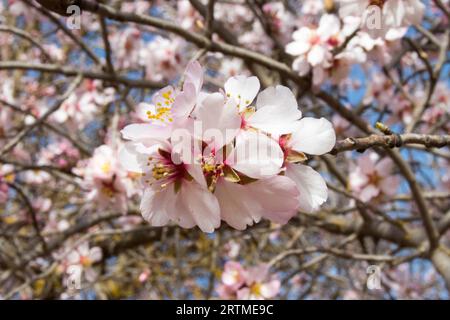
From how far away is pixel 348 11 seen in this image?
159 centimetres

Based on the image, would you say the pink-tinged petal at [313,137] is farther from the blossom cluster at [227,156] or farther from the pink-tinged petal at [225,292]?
the pink-tinged petal at [225,292]

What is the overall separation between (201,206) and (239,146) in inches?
5.1

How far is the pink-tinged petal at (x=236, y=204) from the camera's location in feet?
2.71

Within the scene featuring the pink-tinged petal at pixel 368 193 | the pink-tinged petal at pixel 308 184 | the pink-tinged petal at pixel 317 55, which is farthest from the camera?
the pink-tinged petal at pixel 368 193

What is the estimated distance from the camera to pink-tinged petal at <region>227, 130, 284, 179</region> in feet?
2.52

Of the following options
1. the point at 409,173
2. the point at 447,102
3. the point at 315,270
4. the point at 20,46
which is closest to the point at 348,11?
the point at 409,173

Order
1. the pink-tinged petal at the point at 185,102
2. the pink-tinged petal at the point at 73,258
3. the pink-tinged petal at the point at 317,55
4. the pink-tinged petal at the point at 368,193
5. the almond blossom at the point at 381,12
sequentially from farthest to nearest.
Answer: the pink-tinged petal at the point at 73,258 → the pink-tinged petal at the point at 368,193 → the pink-tinged petal at the point at 317,55 → the almond blossom at the point at 381,12 → the pink-tinged petal at the point at 185,102

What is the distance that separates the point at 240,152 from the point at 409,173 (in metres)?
1.19

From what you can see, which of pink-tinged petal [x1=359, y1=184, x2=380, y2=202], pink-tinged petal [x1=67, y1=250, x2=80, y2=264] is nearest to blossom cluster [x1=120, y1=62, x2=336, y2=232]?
pink-tinged petal [x1=359, y1=184, x2=380, y2=202]

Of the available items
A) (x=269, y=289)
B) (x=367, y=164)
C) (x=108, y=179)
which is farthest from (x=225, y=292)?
(x=367, y=164)

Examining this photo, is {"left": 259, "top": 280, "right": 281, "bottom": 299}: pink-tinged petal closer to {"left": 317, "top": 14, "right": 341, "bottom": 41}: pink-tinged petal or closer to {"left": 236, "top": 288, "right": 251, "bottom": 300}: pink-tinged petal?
{"left": 236, "top": 288, "right": 251, "bottom": 300}: pink-tinged petal

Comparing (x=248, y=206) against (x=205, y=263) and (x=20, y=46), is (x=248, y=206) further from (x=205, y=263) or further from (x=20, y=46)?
(x=20, y=46)

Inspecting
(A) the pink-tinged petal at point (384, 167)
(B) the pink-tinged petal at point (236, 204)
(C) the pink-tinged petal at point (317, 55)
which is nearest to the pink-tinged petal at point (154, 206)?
(B) the pink-tinged petal at point (236, 204)

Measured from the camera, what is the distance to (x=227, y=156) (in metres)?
0.80
